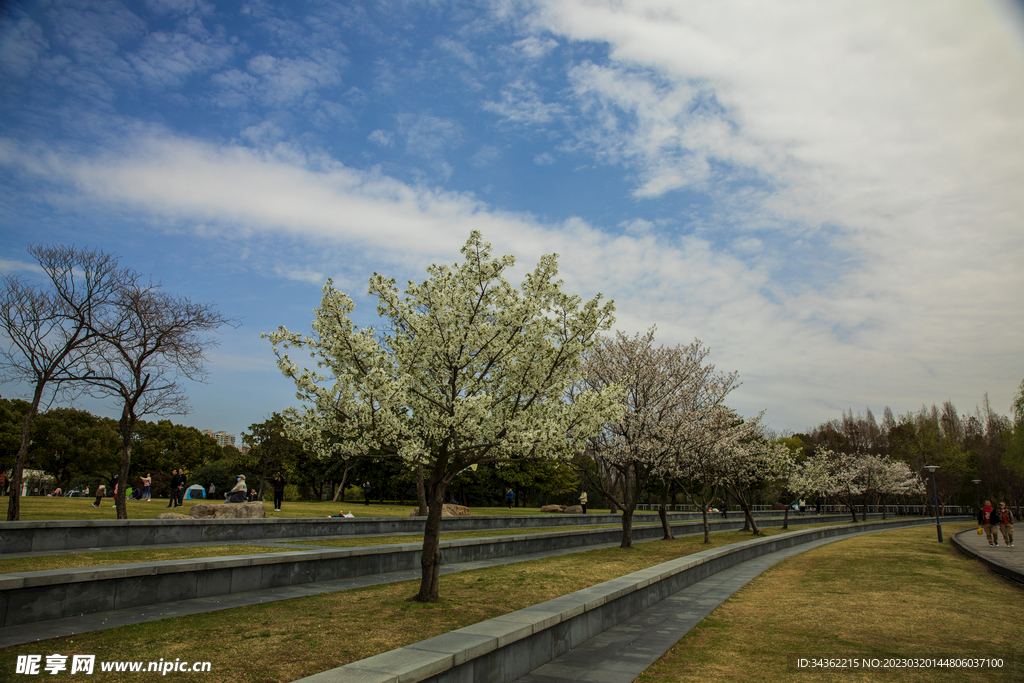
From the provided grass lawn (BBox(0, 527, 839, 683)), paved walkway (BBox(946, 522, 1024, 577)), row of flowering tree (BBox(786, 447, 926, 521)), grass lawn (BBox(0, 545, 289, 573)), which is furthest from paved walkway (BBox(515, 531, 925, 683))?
row of flowering tree (BBox(786, 447, 926, 521))

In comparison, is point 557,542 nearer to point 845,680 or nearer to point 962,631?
point 962,631

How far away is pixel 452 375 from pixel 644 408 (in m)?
13.5

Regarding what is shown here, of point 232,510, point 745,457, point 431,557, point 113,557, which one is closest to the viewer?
point 431,557

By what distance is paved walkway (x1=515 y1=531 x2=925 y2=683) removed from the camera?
6.53m

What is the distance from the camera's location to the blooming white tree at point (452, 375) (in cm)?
909

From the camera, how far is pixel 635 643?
8.12 metres

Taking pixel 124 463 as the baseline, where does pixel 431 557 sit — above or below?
below

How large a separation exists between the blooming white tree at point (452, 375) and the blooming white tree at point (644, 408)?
9.90 m

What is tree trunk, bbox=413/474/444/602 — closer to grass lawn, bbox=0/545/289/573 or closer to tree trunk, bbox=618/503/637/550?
grass lawn, bbox=0/545/289/573

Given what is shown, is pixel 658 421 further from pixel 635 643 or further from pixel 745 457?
pixel 635 643

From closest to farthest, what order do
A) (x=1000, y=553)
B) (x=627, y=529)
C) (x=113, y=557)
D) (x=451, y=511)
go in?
(x=113, y=557) → (x=627, y=529) → (x=1000, y=553) → (x=451, y=511)

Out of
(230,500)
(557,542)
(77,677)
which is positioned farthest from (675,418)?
(77,677)

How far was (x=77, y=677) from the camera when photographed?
5.25 m

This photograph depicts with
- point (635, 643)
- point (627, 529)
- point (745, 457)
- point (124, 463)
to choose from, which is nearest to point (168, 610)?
point (635, 643)
